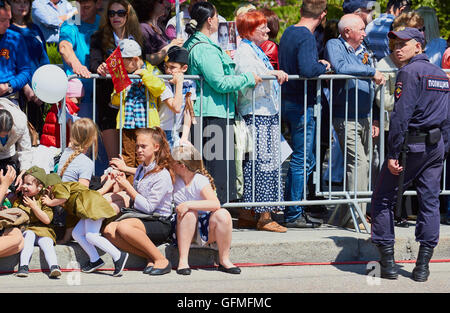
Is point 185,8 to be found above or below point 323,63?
above

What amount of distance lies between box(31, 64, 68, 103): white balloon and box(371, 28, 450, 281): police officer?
2878mm

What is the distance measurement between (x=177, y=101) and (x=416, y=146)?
2179mm

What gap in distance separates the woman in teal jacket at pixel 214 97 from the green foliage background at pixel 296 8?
6728 millimetres

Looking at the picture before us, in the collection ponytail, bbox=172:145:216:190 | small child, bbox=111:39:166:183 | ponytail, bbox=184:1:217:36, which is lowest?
ponytail, bbox=172:145:216:190

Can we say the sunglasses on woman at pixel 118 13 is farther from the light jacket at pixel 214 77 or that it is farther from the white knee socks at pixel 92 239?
the white knee socks at pixel 92 239

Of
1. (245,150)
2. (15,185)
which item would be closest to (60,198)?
(15,185)

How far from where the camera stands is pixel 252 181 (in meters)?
8.52

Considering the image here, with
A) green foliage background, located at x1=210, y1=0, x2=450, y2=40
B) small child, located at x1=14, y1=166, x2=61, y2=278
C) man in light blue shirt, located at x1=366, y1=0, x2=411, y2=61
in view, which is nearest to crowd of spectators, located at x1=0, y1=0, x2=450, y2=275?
small child, located at x1=14, y1=166, x2=61, y2=278

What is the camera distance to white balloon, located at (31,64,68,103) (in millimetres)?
7973

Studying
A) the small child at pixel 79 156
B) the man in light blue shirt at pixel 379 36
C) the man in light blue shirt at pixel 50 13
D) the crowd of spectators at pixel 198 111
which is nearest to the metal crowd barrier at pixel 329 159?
the crowd of spectators at pixel 198 111

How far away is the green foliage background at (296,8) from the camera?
15.9 meters

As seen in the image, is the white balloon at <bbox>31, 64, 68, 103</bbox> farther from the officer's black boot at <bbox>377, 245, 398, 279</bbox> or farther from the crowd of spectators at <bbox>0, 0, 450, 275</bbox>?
the officer's black boot at <bbox>377, 245, 398, 279</bbox>

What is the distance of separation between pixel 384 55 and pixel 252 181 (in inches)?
91.0
